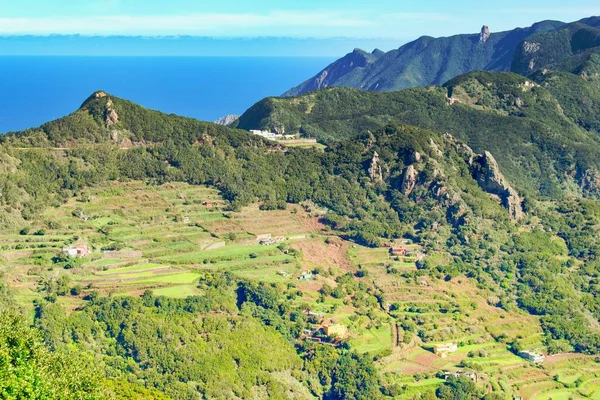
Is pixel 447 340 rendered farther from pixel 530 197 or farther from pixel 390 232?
pixel 530 197

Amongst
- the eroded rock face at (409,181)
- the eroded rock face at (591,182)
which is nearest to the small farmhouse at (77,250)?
the eroded rock face at (409,181)

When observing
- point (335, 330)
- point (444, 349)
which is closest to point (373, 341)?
point (335, 330)

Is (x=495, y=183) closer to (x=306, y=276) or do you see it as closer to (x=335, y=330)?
(x=306, y=276)

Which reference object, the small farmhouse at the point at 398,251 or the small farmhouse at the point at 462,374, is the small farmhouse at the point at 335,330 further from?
the small farmhouse at the point at 398,251

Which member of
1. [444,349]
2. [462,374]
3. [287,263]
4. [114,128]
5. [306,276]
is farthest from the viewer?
[114,128]

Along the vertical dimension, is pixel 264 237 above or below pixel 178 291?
above

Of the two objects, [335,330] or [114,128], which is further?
[114,128]

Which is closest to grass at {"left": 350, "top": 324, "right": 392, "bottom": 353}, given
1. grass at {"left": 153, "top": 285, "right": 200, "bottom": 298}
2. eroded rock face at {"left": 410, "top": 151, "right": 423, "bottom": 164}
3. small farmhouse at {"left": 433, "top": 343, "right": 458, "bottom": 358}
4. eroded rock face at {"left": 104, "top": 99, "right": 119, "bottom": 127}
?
small farmhouse at {"left": 433, "top": 343, "right": 458, "bottom": 358}

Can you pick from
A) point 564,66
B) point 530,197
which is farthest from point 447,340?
point 564,66
